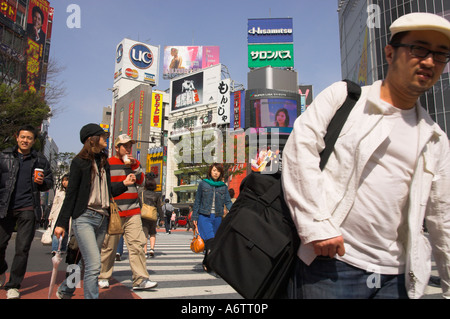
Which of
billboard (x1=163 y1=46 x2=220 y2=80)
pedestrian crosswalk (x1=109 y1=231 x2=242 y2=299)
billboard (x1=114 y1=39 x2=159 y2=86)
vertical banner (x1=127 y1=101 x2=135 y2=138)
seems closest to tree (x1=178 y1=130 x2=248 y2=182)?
vertical banner (x1=127 y1=101 x2=135 y2=138)

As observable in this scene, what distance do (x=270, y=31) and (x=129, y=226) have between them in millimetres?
57134

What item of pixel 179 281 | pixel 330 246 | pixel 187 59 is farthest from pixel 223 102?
pixel 330 246

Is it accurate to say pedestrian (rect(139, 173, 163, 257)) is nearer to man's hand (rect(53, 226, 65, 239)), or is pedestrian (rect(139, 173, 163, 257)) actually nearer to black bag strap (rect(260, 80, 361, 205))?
man's hand (rect(53, 226, 65, 239))

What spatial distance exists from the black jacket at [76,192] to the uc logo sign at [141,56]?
240 feet

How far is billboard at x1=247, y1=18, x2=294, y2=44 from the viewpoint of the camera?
5625cm

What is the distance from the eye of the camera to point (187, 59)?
2559 inches

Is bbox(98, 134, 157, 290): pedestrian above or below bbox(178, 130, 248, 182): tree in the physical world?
below

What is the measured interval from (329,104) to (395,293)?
2.96ft

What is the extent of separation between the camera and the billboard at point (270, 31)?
5625 cm

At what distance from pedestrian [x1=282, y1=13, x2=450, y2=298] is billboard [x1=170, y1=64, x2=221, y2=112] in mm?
51744

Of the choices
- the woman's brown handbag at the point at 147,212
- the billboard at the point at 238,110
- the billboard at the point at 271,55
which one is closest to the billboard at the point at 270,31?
the billboard at the point at 271,55

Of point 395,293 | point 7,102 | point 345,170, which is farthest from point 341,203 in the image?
point 7,102

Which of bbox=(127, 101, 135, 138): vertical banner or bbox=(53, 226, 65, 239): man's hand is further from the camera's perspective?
bbox=(127, 101, 135, 138): vertical banner
